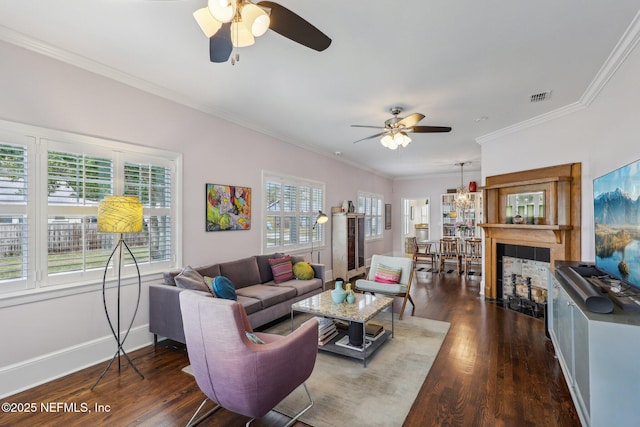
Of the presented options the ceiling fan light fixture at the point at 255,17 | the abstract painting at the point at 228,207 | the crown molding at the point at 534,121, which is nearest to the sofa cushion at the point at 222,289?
the abstract painting at the point at 228,207

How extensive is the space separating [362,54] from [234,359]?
8.60ft

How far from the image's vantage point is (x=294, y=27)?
176cm

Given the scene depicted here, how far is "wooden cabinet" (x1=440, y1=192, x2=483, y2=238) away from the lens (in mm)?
8992

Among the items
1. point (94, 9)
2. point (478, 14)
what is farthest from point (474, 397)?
point (94, 9)

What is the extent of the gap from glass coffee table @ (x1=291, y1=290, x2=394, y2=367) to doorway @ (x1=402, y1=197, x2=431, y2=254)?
278 inches

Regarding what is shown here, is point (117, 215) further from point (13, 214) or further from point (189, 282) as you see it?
point (189, 282)

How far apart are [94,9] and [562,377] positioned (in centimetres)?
477

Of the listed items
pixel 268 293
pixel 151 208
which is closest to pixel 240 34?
pixel 151 208

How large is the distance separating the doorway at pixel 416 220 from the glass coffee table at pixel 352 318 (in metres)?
7.06

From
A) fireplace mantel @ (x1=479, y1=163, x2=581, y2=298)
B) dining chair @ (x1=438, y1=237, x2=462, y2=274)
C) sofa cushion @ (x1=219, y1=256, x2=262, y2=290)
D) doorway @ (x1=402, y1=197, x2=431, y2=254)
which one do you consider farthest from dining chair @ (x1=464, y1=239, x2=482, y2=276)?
sofa cushion @ (x1=219, y1=256, x2=262, y2=290)

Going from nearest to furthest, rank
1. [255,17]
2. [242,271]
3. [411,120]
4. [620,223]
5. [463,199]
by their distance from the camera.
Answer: [255,17], [620,223], [411,120], [242,271], [463,199]

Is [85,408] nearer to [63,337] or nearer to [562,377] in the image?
[63,337]

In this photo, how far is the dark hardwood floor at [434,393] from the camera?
2154mm

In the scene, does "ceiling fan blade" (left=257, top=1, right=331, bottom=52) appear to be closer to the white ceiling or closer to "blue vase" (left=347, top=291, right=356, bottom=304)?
the white ceiling
